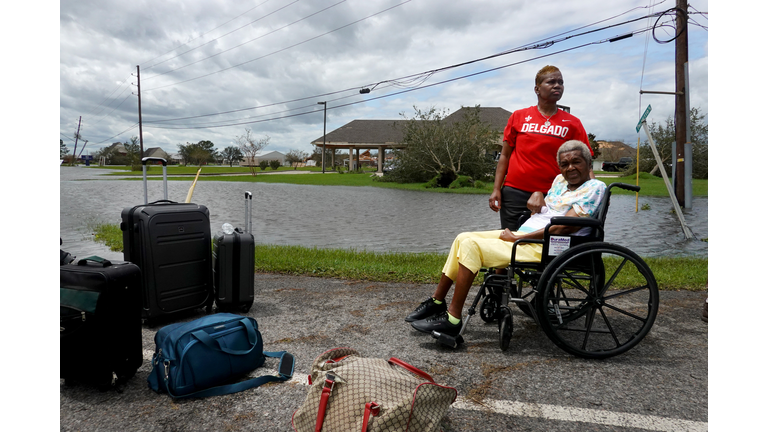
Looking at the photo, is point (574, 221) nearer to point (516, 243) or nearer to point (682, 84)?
point (516, 243)

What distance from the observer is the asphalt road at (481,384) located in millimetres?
2188

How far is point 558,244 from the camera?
9.66 feet

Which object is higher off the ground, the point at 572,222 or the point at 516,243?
the point at 572,222

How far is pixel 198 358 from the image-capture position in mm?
2461

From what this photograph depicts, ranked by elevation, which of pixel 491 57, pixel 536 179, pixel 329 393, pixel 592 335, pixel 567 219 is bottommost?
pixel 592 335

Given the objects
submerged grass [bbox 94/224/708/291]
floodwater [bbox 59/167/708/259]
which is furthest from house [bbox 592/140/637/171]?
submerged grass [bbox 94/224/708/291]

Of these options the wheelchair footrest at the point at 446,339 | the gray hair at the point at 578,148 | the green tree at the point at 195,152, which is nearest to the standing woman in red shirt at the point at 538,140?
the gray hair at the point at 578,148

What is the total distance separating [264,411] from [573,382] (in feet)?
5.61

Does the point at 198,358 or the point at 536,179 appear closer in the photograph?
the point at 198,358

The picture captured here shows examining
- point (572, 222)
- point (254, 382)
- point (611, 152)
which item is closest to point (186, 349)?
point (254, 382)

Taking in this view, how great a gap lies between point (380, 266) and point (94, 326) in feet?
11.9

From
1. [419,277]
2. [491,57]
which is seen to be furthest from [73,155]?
[419,277]

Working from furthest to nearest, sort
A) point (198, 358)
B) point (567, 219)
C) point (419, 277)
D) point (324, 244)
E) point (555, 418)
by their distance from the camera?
point (324, 244) < point (419, 277) < point (567, 219) < point (198, 358) < point (555, 418)

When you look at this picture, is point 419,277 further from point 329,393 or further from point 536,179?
point 329,393
